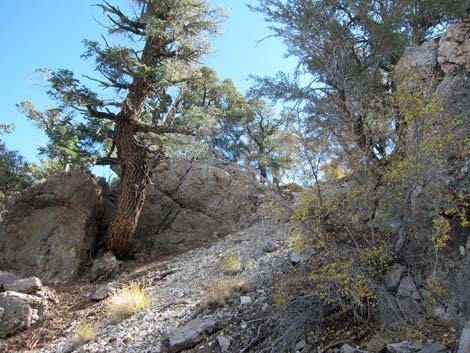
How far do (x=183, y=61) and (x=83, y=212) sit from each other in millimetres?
4647

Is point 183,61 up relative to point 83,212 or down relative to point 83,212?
up

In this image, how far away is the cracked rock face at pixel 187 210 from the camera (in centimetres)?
998

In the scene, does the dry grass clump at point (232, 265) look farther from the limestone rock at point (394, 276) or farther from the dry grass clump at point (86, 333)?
the limestone rock at point (394, 276)

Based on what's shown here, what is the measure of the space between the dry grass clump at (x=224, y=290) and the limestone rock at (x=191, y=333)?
0.33 metres

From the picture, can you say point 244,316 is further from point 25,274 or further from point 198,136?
point 25,274

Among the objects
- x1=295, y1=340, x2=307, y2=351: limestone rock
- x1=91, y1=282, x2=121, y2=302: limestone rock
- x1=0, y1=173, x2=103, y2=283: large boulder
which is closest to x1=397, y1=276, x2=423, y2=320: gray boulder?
x1=295, y1=340, x2=307, y2=351: limestone rock

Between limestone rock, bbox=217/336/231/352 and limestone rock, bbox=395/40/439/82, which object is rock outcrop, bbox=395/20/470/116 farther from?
limestone rock, bbox=217/336/231/352

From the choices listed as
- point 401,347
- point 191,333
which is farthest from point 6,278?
point 401,347

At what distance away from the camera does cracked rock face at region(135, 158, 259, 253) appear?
998cm

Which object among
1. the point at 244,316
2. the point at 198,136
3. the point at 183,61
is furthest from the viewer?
the point at 183,61

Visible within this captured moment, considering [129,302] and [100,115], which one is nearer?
[129,302]

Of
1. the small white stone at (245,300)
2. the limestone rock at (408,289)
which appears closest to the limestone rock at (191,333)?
the small white stone at (245,300)

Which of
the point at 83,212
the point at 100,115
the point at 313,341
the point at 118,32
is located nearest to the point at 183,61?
the point at 118,32

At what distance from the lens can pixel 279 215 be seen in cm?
428
